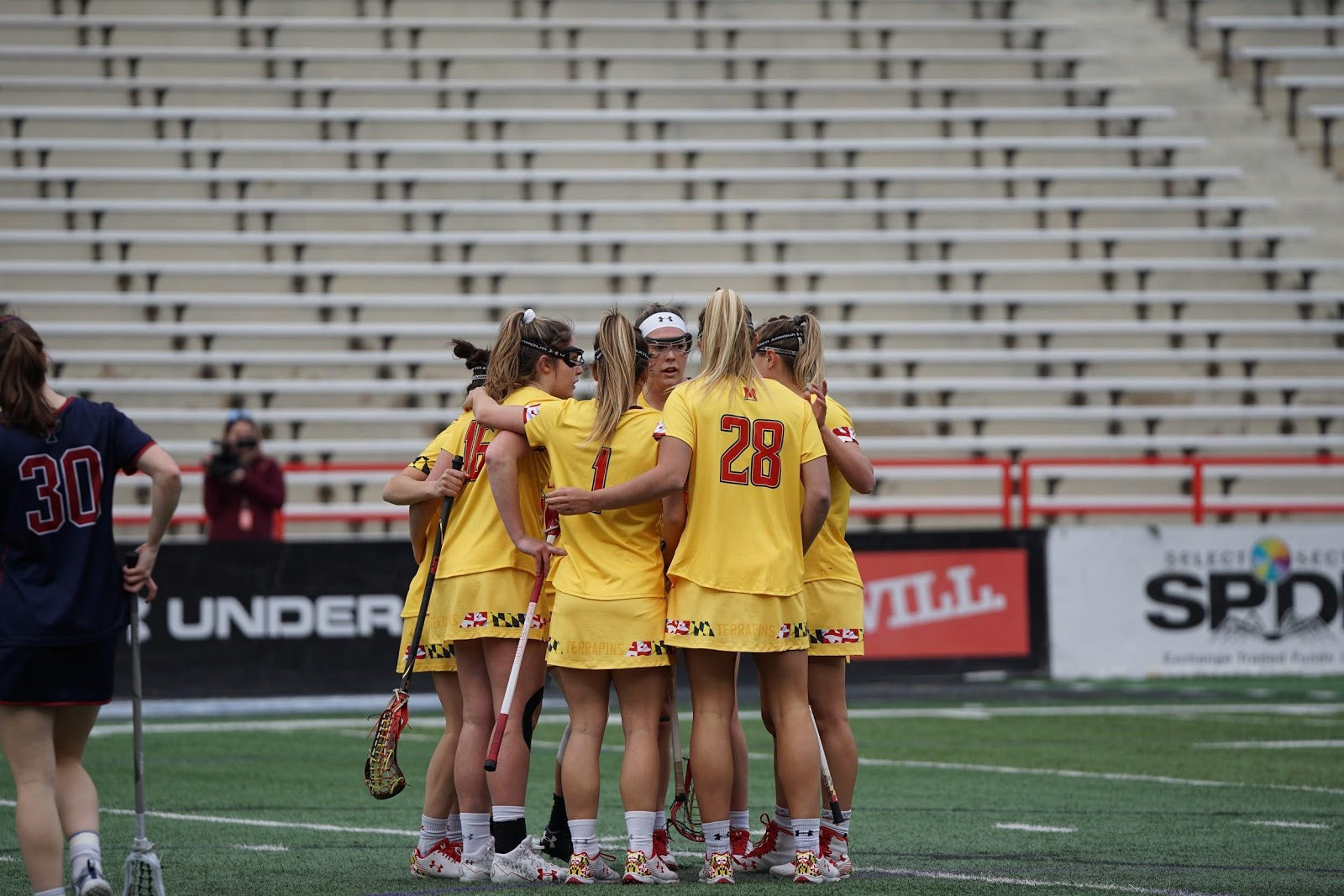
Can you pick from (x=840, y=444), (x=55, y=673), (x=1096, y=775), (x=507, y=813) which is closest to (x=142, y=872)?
(x=55, y=673)

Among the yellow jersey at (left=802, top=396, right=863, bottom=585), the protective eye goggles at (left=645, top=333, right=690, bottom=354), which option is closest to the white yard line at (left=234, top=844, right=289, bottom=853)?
the yellow jersey at (left=802, top=396, right=863, bottom=585)

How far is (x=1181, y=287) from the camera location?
821 inches

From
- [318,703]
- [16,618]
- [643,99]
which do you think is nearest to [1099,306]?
[643,99]

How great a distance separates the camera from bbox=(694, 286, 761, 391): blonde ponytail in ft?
21.1

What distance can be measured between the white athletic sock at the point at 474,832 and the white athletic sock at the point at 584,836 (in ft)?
1.50

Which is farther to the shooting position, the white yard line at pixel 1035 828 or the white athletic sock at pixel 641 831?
the white yard line at pixel 1035 828

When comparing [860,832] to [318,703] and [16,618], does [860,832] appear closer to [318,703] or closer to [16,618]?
[16,618]

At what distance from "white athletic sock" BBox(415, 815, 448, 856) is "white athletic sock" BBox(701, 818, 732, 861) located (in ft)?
3.39

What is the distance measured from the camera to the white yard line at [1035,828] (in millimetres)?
7781

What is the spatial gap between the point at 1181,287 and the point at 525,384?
15551mm

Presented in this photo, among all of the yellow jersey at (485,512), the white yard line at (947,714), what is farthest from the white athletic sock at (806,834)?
the white yard line at (947,714)

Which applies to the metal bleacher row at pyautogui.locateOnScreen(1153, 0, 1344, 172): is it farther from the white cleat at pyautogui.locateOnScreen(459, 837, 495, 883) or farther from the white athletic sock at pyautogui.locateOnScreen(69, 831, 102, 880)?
the white athletic sock at pyautogui.locateOnScreen(69, 831, 102, 880)

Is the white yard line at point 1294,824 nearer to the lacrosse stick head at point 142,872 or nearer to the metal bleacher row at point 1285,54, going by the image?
the lacrosse stick head at point 142,872

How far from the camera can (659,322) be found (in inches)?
264
